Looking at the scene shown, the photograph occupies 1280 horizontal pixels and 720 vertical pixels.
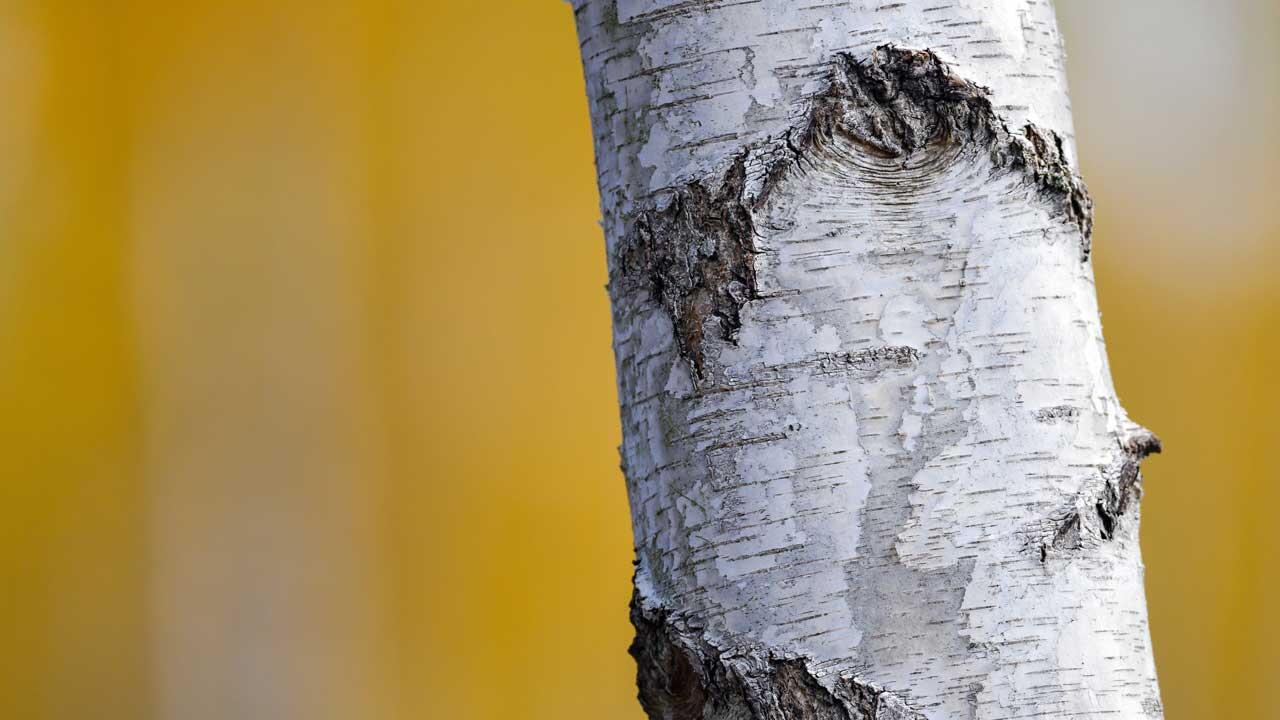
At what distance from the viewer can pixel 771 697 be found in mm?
349

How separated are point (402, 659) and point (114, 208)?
0.93 m

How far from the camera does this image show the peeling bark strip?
360 mm

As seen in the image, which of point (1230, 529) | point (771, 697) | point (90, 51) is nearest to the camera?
point (771, 697)

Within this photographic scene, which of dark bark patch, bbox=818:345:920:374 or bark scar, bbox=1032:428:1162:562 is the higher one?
dark bark patch, bbox=818:345:920:374

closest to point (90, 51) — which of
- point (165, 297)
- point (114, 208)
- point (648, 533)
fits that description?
point (114, 208)

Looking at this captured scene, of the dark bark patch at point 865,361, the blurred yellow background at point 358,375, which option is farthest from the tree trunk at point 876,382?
the blurred yellow background at point 358,375

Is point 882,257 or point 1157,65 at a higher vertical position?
point 1157,65

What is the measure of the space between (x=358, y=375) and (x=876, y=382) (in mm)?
1695

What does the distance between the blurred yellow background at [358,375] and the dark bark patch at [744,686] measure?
63.9 inches

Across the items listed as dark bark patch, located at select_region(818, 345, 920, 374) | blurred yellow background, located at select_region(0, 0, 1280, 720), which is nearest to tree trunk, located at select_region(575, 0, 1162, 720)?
dark bark patch, located at select_region(818, 345, 920, 374)

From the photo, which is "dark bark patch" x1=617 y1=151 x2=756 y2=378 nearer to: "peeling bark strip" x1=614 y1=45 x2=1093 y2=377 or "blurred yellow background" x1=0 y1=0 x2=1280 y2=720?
"peeling bark strip" x1=614 y1=45 x2=1093 y2=377

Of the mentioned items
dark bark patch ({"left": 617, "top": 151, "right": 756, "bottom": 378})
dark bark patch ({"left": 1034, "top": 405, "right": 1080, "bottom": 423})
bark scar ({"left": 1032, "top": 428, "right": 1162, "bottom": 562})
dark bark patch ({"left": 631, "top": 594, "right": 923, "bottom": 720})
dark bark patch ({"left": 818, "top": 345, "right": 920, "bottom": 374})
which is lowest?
dark bark patch ({"left": 631, "top": 594, "right": 923, "bottom": 720})

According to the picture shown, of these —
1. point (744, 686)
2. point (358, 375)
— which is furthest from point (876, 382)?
point (358, 375)

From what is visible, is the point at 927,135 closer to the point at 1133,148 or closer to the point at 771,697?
the point at 771,697
